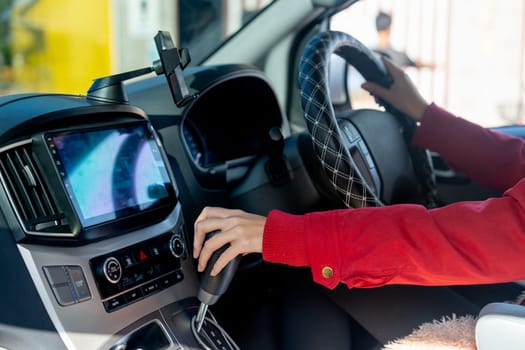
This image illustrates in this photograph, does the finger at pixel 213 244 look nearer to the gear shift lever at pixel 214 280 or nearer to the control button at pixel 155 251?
the gear shift lever at pixel 214 280

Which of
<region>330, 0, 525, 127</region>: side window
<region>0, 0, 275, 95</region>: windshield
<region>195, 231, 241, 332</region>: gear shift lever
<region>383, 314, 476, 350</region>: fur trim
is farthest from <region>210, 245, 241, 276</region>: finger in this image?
<region>330, 0, 525, 127</region>: side window

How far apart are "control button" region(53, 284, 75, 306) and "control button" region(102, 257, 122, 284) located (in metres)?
0.06

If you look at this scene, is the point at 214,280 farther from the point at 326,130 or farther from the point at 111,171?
the point at 326,130

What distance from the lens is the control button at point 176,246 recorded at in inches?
43.8

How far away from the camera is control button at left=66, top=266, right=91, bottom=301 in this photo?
3.10 feet

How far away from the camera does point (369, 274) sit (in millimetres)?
936

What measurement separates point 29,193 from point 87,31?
185 cm

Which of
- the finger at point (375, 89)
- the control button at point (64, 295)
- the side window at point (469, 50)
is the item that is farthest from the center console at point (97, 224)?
the side window at point (469, 50)

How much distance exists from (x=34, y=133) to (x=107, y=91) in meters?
0.19

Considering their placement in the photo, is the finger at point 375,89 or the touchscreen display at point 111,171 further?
the finger at point 375,89

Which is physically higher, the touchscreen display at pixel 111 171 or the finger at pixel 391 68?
the touchscreen display at pixel 111 171

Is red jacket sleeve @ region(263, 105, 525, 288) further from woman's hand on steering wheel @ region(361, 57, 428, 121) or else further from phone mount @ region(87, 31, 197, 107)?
woman's hand on steering wheel @ region(361, 57, 428, 121)

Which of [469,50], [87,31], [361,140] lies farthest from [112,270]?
[469,50]

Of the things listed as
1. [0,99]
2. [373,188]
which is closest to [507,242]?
[373,188]
